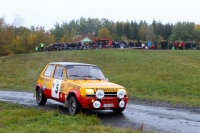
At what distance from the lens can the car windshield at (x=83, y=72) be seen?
11695 mm

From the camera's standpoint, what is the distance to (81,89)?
10.5 meters

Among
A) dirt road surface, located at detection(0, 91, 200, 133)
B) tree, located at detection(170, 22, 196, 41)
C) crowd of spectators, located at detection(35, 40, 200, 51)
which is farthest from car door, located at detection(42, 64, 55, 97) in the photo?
tree, located at detection(170, 22, 196, 41)

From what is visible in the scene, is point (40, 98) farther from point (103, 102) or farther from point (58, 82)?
point (103, 102)

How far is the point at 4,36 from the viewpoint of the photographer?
67.1 metres

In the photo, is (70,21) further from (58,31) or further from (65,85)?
(65,85)

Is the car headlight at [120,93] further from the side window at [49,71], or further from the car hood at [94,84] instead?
the side window at [49,71]

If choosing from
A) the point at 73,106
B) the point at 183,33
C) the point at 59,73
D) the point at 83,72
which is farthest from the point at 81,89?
the point at 183,33

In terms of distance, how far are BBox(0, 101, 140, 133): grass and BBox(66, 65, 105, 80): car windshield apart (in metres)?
1.88

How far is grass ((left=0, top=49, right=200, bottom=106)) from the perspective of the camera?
21564mm

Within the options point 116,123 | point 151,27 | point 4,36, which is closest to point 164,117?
point 116,123

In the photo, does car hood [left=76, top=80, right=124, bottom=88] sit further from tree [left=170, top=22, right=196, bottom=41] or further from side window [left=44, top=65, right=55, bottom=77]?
tree [left=170, top=22, right=196, bottom=41]

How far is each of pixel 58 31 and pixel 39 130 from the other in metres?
130

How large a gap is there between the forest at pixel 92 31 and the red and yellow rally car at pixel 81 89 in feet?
187

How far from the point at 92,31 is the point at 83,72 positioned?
5803 inches
